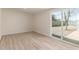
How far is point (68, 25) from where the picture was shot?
290 centimetres

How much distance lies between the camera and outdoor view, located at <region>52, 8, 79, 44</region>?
2.79m

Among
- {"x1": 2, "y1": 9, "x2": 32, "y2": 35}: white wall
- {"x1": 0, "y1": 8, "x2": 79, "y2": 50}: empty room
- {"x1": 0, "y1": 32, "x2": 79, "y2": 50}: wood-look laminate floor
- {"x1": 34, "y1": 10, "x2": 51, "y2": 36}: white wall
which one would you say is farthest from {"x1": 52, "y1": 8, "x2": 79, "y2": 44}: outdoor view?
{"x1": 2, "y1": 9, "x2": 32, "y2": 35}: white wall

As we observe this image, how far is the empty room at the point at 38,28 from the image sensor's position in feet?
8.16

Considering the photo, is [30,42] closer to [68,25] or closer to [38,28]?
[38,28]

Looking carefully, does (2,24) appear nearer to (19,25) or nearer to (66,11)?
(19,25)

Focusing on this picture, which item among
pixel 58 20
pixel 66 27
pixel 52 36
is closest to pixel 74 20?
pixel 66 27

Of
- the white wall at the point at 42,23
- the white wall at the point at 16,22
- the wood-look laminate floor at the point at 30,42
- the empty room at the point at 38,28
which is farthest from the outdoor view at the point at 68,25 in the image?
the white wall at the point at 16,22

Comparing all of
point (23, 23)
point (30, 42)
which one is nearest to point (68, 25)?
point (30, 42)

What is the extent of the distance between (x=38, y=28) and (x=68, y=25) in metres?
1.00

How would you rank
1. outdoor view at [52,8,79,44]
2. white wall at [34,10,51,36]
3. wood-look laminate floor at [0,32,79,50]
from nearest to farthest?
wood-look laminate floor at [0,32,79,50] → white wall at [34,10,51,36] → outdoor view at [52,8,79,44]

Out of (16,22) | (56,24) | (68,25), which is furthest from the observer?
(68,25)

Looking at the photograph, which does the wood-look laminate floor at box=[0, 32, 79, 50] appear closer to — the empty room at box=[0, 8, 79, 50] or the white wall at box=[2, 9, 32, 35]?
the empty room at box=[0, 8, 79, 50]

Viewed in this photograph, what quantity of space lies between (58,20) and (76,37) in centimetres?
83
